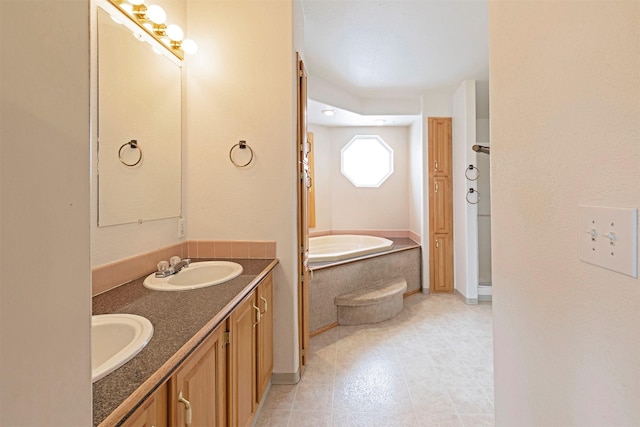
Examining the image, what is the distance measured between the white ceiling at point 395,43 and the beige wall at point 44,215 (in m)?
2.29

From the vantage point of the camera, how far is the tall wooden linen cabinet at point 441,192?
3.92 meters

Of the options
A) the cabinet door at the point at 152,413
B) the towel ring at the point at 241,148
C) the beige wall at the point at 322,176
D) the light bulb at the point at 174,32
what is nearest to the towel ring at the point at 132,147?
the towel ring at the point at 241,148

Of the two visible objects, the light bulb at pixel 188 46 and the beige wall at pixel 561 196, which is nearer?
the beige wall at pixel 561 196

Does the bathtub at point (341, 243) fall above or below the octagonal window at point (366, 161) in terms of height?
below

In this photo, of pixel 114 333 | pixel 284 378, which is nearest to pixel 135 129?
pixel 114 333

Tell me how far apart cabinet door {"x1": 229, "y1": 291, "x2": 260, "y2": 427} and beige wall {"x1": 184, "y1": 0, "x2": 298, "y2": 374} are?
46cm

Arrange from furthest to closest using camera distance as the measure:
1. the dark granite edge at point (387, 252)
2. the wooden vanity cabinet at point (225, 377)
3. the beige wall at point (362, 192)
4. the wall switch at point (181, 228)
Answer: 1. the beige wall at point (362, 192)
2. the dark granite edge at point (387, 252)
3. the wall switch at point (181, 228)
4. the wooden vanity cabinet at point (225, 377)

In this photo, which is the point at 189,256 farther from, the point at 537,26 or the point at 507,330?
the point at 537,26

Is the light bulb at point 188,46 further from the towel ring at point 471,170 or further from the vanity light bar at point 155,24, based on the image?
the towel ring at point 471,170

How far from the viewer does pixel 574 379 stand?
67 cm

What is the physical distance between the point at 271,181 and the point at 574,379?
173 centimetres

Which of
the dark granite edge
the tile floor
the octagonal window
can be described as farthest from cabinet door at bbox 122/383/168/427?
the octagonal window

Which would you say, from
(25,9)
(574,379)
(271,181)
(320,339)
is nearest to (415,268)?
(320,339)

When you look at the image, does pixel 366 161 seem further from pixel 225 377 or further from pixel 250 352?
pixel 225 377
